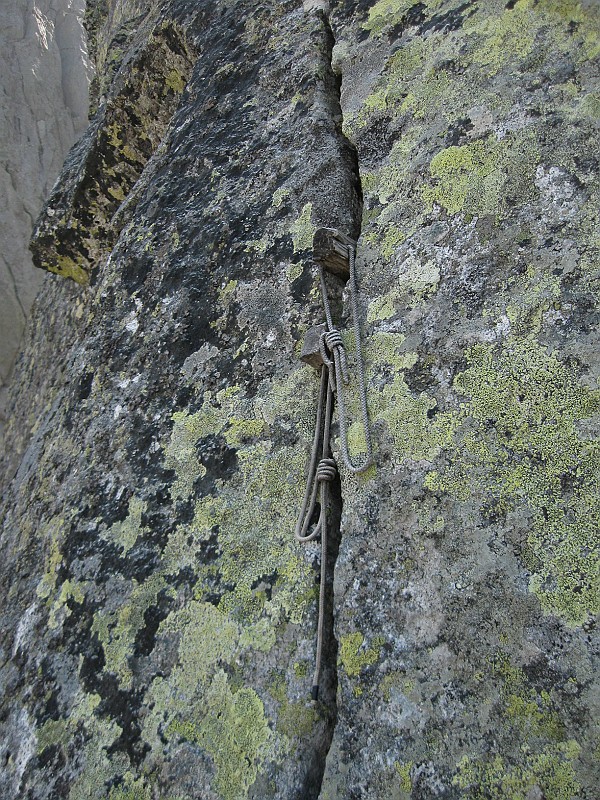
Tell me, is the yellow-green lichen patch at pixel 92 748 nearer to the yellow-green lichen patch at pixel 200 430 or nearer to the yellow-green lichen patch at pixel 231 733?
the yellow-green lichen patch at pixel 231 733

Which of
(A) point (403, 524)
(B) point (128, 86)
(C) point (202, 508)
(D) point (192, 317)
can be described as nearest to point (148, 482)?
(C) point (202, 508)

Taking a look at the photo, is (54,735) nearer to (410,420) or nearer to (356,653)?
(356,653)

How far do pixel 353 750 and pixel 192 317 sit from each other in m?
1.71

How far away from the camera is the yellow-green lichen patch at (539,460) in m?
1.36

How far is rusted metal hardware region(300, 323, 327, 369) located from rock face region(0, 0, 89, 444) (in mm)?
6937

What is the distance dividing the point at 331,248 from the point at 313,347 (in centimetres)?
38

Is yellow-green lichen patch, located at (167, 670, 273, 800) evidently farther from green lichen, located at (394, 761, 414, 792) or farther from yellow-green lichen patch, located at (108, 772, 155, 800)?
green lichen, located at (394, 761, 414, 792)

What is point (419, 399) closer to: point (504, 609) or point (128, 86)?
point (504, 609)

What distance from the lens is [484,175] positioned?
1949mm

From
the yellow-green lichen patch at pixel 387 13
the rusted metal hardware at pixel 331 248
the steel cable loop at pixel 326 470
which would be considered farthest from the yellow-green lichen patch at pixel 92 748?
the yellow-green lichen patch at pixel 387 13

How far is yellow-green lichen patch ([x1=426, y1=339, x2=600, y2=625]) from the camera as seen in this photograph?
1364mm

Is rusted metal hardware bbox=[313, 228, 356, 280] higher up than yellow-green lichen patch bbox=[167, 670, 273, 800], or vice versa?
rusted metal hardware bbox=[313, 228, 356, 280]

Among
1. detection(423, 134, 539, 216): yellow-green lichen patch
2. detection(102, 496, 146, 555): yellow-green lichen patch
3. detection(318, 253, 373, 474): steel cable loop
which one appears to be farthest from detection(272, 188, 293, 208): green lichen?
detection(102, 496, 146, 555): yellow-green lichen patch

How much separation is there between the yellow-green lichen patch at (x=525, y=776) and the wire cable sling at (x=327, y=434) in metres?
0.50
